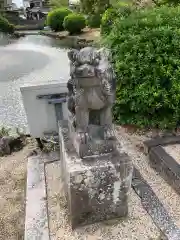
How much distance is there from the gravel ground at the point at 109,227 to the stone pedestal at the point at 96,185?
82mm

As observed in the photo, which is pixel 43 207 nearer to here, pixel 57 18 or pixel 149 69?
pixel 149 69

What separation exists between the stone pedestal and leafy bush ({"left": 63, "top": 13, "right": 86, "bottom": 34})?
48.2ft

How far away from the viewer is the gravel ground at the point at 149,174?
10.7ft

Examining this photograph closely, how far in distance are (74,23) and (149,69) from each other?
508 inches

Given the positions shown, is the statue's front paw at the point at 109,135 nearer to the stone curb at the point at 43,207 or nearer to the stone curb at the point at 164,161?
the stone curb at the point at 43,207

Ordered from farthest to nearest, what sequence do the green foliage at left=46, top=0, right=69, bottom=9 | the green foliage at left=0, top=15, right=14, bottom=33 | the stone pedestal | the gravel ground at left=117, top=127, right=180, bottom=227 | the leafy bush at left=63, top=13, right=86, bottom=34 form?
1. the green foliage at left=46, top=0, right=69, bottom=9
2. the green foliage at left=0, top=15, right=14, bottom=33
3. the leafy bush at left=63, top=13, right=86, bottom=34
4. the gravel ground at left=117, top=127, right=180, bottom=227
5. the stone pedestal

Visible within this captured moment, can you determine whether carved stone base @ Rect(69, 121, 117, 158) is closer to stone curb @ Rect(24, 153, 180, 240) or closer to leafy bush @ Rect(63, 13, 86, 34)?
stone curb @ Rect(24, 153, 180, 240)

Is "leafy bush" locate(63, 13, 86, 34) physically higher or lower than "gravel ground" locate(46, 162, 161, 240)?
lower

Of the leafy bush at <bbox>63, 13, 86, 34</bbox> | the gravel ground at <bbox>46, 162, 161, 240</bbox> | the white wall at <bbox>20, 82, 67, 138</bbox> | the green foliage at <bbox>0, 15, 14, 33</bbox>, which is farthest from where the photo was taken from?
the green foliage at <bbox>0, 15, 14, 33</bbox>

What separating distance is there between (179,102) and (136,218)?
2266 millimetres

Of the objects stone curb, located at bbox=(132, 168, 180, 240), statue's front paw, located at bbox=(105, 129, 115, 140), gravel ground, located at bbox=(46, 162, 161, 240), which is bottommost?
gravel ground, located at bbox=(46, 162, 161, 240)

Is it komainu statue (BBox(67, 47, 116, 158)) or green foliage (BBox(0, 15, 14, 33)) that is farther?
green foliage (BBox(0, 15, 14, 33))

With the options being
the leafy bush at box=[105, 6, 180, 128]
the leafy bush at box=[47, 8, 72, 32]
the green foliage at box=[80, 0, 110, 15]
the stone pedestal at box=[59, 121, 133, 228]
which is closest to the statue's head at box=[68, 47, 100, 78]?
the stone pedestal at box=[59, 121, 133, 228]

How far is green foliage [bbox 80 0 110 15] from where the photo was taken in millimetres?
15992
